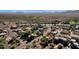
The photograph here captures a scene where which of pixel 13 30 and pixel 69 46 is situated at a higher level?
pixel 13 30
